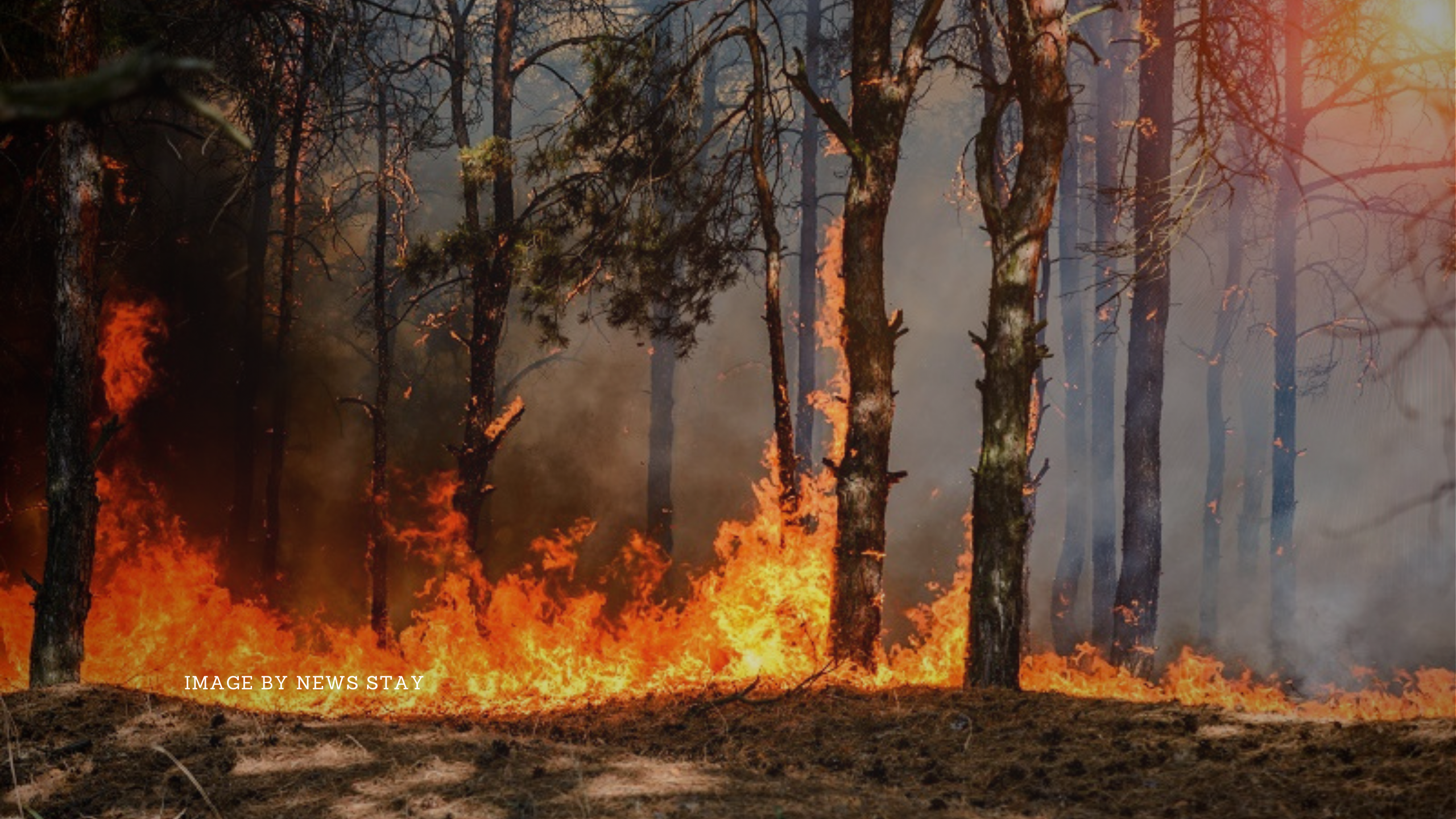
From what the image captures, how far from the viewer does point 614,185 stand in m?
13.4

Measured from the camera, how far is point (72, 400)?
32.2 feet

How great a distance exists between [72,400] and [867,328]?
292 inches

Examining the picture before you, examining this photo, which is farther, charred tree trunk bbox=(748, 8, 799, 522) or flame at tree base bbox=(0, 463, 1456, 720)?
charred tree trunk bbox=(748, 8, 799, 522)

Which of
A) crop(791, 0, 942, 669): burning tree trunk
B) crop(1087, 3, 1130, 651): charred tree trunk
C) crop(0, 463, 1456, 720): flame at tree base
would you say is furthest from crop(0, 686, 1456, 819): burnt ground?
crop(1087, 3, 1130, 651): charred tree trunk

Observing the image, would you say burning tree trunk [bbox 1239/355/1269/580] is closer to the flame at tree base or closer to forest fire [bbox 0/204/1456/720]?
→ forest fire [bbox 0/204/1456/720]

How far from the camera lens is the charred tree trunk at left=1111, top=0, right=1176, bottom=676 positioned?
14086 millimetres

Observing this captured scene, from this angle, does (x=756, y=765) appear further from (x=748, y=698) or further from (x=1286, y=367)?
(x=1286, y=367)

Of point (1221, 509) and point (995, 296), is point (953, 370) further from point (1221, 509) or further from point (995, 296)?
point (995, 296)

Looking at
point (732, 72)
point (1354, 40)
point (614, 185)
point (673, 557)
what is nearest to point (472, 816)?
point (614, 185)

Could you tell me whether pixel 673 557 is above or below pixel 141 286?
below

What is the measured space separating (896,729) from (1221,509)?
→ 2701cm

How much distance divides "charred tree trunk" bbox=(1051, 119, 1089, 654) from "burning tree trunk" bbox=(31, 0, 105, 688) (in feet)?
55.5

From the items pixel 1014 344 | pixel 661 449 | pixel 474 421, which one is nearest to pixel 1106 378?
pixel 661 449

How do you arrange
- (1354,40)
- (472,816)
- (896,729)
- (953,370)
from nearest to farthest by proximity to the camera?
(472,816) < (896,729) < (1354,40) < (953,370)
